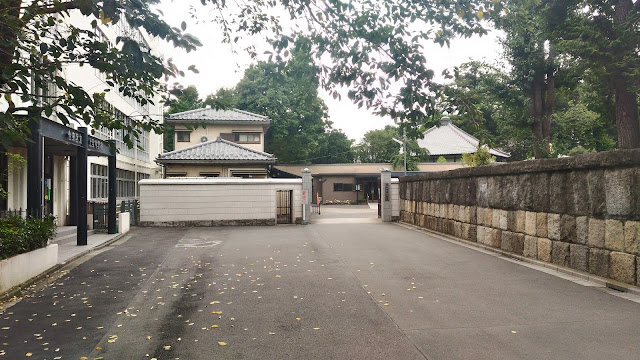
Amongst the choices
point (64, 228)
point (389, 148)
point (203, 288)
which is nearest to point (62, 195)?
point (64, 228)

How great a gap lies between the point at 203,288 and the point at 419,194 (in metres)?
11.6

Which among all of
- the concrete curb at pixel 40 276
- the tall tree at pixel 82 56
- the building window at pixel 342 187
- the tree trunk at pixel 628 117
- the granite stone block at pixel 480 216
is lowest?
the concrete curb at pixel 40 276

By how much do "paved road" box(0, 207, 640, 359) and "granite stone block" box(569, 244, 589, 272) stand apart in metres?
0.61

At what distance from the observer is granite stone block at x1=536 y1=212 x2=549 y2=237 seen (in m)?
8.47

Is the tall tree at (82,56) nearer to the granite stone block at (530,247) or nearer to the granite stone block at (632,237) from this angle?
the granite stone block at (632,237)

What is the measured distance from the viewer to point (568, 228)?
7777 mm

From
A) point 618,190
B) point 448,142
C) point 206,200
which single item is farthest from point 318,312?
point 448,142

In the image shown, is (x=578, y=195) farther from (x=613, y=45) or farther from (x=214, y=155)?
(x=214, y=155)

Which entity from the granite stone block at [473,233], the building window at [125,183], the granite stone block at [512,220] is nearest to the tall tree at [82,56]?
the granite stone block at [512,220]

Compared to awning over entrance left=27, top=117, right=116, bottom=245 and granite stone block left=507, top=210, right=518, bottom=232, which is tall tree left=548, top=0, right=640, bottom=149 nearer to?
granite stone block left=507, top=210, right=518, bottom=232

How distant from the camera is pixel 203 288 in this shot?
6852 millimetres

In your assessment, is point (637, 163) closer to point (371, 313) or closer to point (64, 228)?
point (371, 313)

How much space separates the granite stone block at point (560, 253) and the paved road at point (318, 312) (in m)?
0.60

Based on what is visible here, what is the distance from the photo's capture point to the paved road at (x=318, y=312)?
13.8 feet
